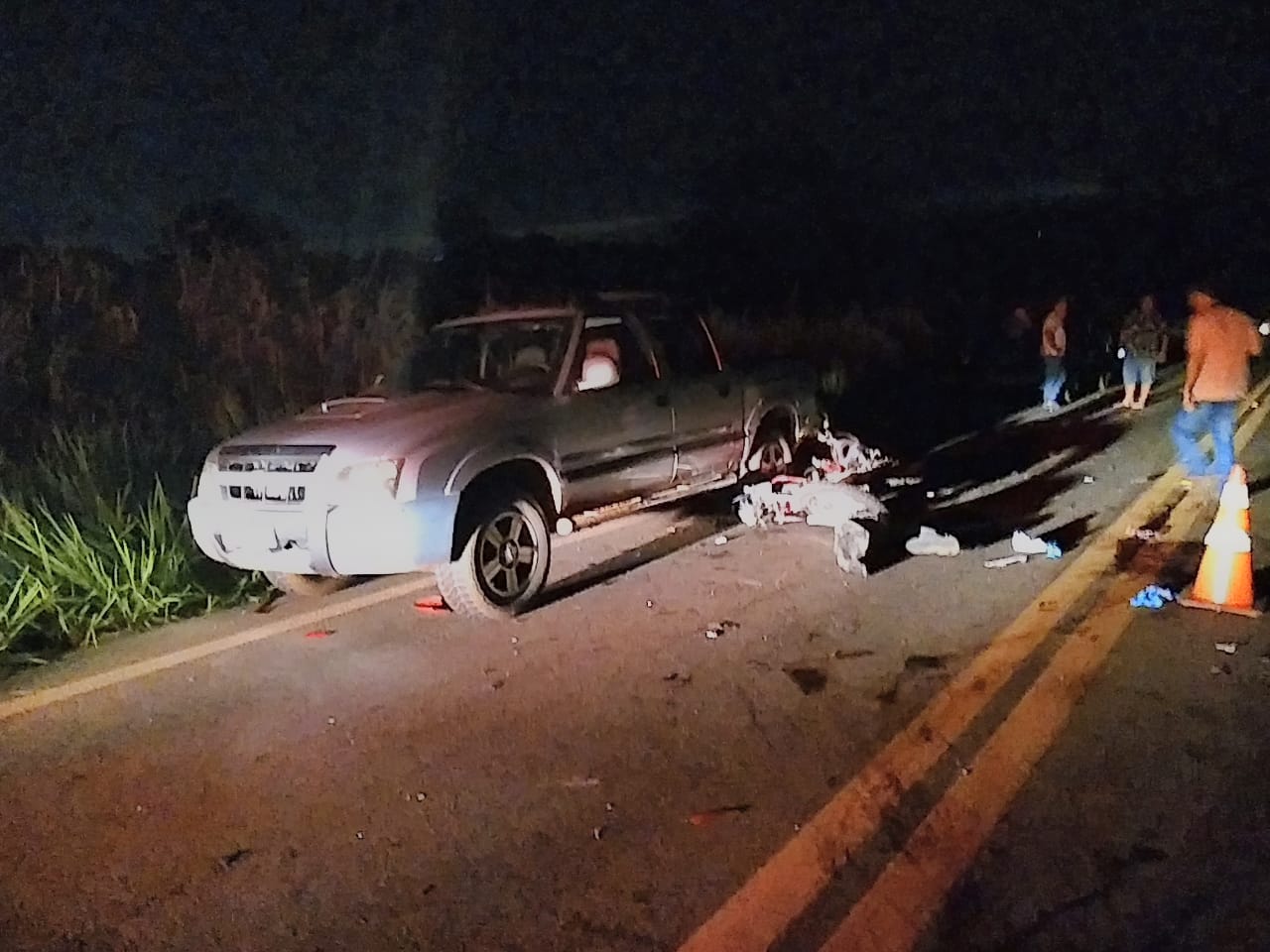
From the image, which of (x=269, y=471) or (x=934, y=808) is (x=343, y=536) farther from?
(x=934, y=808)

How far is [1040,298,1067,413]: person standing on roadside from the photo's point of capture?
17766mm

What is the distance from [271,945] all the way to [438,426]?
3.71 meters

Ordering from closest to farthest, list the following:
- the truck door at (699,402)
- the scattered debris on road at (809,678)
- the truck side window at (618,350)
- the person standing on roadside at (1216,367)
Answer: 1. the scattered debris on road at (809,678)
2. the truck side window at (618,350)
3. the truck door at (699,402)
4. the person standing on roadside at (1216,367)

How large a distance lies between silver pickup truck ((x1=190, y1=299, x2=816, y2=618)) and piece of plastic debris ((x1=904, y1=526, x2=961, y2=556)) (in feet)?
4.84

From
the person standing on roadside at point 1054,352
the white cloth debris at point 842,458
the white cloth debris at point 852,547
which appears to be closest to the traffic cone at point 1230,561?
the white cloth debris at point 852,547

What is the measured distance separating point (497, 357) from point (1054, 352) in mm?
11557

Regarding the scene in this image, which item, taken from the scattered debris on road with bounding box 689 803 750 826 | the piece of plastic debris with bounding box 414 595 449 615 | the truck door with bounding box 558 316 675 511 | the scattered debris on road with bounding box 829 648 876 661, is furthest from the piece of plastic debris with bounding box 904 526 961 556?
the scattered debris on road with bounding box 689 803 750 826

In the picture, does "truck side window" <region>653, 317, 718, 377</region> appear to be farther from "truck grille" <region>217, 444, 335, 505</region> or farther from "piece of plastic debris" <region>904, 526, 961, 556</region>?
"truck grille" <region>217, 444, 335, 505</region>

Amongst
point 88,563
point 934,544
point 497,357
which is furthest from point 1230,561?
point 88,563

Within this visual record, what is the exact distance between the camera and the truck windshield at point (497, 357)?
8.05m

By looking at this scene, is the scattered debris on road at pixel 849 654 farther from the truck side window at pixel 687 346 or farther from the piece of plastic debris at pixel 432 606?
the truck side window at pixel 687 346

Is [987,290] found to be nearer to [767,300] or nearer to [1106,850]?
[767,300]

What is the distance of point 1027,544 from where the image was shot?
8805 millimetres

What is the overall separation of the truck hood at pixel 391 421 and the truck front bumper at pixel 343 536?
32 centimetres
